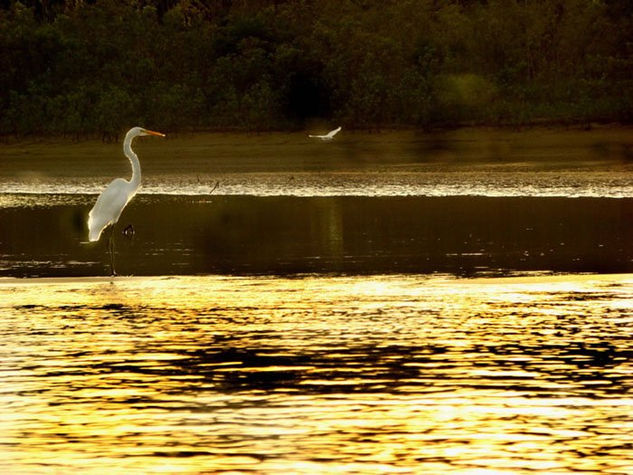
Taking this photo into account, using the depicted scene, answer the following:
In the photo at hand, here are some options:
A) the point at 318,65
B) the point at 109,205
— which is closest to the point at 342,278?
the point at 109,205

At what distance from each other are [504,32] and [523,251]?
132 ft

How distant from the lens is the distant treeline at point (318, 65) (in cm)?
5394

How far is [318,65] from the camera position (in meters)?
56.6

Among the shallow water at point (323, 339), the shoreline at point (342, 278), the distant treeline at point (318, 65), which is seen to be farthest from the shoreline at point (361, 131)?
the shoreline at point (342, 278)

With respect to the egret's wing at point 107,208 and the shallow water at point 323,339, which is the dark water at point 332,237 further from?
the egret's wing at point 107,208

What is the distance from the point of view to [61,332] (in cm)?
1266

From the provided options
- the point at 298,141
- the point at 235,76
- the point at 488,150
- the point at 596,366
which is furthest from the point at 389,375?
the point at 235,76

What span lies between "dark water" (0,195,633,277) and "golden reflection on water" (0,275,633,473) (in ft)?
8.94

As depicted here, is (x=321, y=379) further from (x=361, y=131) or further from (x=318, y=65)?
(x=318, y=65)

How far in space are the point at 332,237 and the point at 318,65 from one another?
3458 centimetres

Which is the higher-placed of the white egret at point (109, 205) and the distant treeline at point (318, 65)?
the distant treeline at point (318, 65)

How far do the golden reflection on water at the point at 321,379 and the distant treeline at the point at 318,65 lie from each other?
126 feet

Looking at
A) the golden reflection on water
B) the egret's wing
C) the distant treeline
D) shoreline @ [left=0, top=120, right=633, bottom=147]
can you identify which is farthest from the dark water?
the distant treeline

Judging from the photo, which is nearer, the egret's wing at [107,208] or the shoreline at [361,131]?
the egret's wing at [107,208]
